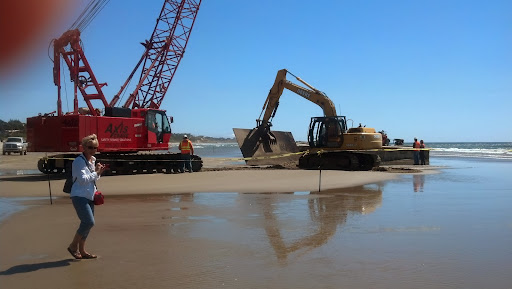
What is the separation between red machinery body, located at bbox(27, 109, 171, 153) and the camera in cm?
1648

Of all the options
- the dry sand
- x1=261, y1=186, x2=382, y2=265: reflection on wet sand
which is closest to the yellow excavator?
x1=261, y1=186, x2=382, y2=265: reflection on wet sand

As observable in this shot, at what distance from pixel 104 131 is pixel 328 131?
34.3ft

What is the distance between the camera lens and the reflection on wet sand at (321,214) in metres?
6.25

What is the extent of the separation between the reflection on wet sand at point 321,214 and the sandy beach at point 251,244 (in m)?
0.02

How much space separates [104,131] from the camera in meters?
17.5

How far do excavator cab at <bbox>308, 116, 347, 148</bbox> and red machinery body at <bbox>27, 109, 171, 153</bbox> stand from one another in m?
7.16

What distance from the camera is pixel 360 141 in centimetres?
2141

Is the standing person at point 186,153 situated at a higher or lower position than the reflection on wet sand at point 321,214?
higher

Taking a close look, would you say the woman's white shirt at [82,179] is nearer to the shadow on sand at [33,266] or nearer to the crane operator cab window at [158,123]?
the shadow on sand at [33,266]

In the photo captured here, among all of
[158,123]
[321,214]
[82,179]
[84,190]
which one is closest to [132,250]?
[84,190]

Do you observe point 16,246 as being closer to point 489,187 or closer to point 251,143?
point 489,187

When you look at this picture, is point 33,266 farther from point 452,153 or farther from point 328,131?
point 452,153

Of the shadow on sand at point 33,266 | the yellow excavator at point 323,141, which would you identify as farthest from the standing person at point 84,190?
the yellow excavator at point 323,141

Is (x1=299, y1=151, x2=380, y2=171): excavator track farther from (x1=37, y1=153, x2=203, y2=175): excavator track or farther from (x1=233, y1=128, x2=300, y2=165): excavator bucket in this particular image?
(x1=37, y1=153, x2=203, y2=175): excavator track
